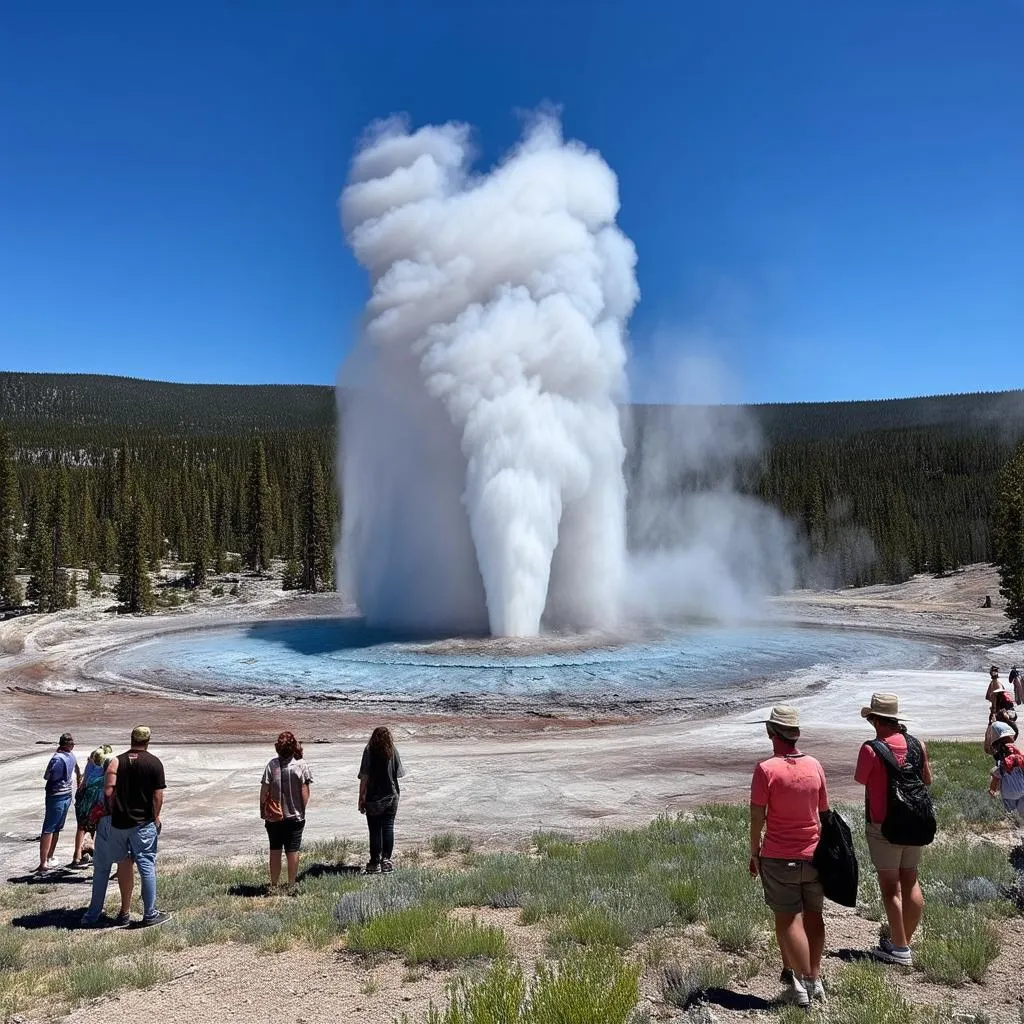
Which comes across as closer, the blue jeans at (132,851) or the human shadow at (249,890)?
the blue jeans at (132,851)

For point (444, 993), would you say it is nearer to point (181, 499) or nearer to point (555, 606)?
point (555, 606)

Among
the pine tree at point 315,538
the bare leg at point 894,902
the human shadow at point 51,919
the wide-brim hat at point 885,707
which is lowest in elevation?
the human shadow at point 51,919

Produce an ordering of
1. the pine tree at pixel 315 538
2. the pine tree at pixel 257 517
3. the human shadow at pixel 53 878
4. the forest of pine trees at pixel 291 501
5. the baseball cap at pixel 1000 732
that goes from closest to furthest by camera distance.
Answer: the baseball cap at pixel 1000 732, the human shadow at pixel 53 878, the forest of pine trees at pixel 291 501, the pine tree at pixel 315 538, the pine tree at pixel 257 517

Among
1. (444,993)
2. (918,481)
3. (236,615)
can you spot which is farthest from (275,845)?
(918,481)

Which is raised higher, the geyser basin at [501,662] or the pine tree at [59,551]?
the pine tree at [59,551]

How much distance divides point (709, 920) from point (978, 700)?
57.4ft

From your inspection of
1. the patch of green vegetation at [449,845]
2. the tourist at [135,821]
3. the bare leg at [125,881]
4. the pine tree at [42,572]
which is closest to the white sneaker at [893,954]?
the patch of green vegetation at [449,845]

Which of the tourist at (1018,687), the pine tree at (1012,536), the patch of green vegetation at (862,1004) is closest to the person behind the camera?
the patch of green vegetation at (862,1004)

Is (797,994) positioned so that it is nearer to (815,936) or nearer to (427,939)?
(815,936)

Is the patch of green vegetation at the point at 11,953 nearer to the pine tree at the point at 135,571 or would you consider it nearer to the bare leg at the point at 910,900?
the bare leg at the point at 910,900

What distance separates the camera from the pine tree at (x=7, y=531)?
47.2 meters

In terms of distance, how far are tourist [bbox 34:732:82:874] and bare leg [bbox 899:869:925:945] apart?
29.9 feet

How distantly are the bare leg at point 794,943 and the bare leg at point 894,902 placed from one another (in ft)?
2.98

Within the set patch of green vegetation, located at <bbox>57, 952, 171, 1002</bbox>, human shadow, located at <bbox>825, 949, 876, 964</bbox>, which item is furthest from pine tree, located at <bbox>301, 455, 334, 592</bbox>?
human shadow, located at <bbox>825, 949, 876, 964</bbox>
